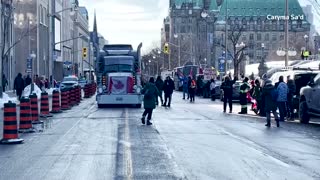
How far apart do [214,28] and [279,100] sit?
128121 millimetres

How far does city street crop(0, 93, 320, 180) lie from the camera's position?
13.2 metres

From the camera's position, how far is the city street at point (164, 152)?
518 inches

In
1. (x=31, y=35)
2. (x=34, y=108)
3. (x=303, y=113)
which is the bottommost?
(x=303, y=113)

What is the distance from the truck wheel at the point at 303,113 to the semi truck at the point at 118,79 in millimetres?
12814

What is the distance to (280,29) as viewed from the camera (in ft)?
547

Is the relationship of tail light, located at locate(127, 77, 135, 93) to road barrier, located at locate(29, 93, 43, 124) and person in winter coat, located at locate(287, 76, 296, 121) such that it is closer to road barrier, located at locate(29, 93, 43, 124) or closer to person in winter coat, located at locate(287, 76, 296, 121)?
person in winter coat, located at locate(287, 76, 296, 121)

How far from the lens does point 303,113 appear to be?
2739cm

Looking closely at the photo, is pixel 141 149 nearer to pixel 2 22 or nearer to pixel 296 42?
pixel 2 22

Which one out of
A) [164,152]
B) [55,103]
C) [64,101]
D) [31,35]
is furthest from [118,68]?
[31,35]

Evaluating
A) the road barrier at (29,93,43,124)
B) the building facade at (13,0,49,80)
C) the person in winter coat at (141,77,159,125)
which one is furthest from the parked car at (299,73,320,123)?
the building facade at (13,0,49,80)

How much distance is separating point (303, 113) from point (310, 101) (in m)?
0.89

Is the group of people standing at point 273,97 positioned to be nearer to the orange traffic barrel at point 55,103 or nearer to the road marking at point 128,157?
the road marking at point 128,157

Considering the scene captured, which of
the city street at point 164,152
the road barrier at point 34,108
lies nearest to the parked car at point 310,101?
the city street at point 164,152

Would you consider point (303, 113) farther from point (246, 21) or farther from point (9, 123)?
point (246, 21)
